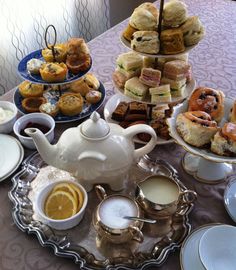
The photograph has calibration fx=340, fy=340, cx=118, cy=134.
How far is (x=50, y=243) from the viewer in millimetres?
726

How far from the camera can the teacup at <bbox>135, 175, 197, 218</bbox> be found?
0.75 m

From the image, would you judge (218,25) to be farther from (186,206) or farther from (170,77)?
(186,206)

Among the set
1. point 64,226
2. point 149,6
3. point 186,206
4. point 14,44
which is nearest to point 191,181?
point 186,206

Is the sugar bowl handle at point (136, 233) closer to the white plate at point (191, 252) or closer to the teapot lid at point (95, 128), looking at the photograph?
the white plate at point (191, 252)

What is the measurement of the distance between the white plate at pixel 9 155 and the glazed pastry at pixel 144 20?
467 millimetres

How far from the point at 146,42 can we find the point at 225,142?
12.4 inches

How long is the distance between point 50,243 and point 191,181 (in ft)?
1.29

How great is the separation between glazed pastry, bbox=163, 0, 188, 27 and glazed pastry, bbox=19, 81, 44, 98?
459 mm

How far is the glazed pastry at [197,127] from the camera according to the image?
783 mm

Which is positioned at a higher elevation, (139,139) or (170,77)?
(170,77)

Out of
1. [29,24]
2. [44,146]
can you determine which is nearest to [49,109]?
[44,146]

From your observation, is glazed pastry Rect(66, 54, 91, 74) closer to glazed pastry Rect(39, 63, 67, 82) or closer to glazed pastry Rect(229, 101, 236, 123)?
glazed pastry Rect(39, 63, 67, 82)

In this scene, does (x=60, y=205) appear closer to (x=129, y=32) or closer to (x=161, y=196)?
(x=161, y=196)

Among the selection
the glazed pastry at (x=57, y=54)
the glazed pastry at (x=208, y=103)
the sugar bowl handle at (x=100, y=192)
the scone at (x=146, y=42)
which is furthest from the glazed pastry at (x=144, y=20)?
the sugar bowl handle at (x=100, y=192)
